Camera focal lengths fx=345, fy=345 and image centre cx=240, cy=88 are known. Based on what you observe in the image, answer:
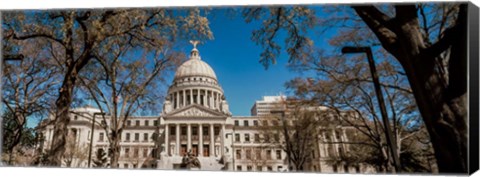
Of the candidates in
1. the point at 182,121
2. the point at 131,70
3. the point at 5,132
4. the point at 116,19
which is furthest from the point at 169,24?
the point at 182,121

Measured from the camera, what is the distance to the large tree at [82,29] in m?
7.35

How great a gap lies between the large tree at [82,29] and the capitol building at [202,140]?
1.43 meters

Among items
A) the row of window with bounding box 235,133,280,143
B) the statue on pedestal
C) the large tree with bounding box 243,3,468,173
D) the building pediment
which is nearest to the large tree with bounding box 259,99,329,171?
the row of window with bounding box 235,133,280,143

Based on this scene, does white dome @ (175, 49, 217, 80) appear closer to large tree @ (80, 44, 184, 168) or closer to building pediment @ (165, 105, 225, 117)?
large tree @ (80, 44, 184, 168)

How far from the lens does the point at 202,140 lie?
17891mm

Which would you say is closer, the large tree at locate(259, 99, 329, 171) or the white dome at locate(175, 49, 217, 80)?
the white dome at locate(175, 49, 217, 80)

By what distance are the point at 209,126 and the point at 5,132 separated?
17509mm

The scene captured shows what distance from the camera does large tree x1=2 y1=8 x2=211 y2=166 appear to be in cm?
735

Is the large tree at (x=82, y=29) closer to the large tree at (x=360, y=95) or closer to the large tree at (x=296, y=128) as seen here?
the large tree at (x=360, y=95)

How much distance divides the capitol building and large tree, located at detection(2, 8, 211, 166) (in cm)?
143

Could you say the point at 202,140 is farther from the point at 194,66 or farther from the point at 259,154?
the point at 194,66

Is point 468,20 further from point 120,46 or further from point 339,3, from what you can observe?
point 120,46

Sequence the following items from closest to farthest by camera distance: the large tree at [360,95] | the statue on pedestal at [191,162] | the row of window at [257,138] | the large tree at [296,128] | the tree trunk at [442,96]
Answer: the tree trunk at [442,96] < the large tree at [360,95] < the statue on pedestal at [191,162] < the large tree at [296,128] < the row of window at [257,138]

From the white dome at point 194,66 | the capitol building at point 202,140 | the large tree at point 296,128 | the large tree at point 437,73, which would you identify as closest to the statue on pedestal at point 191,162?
the capitol building at point 202,140
